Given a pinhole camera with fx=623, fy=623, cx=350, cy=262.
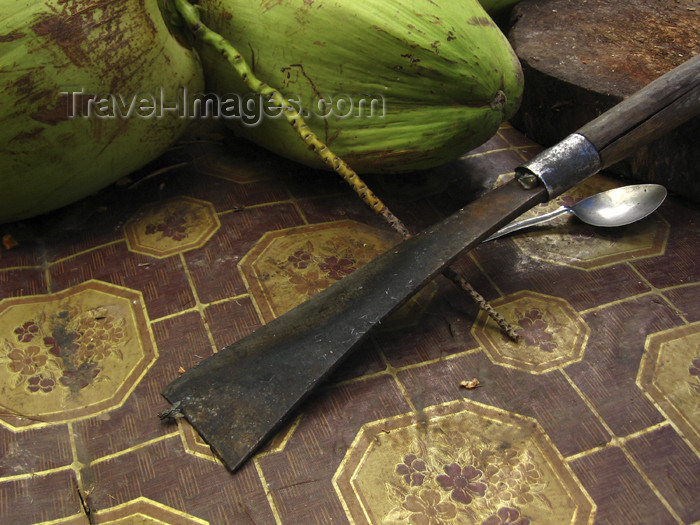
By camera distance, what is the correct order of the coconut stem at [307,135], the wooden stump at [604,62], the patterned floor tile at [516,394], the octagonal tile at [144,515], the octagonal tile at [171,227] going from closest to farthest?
1. the octagonal tile at [144,515]
2. the patterned floor tile at [516,394]
3. the coconut stem at [307,135]
4. the octagonal tile at [171,227]
5. the wooden stump at [604,62]

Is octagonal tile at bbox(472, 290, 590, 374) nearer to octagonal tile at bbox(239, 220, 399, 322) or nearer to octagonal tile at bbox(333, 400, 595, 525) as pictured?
octagonal tile at bbox(333, 400, 595, 525)

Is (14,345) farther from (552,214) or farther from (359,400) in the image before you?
(552,214)

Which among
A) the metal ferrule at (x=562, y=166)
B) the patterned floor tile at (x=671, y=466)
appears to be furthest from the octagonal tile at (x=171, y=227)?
the patterned floor tile at (x=671, y=466)

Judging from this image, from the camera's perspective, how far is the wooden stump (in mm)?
1279

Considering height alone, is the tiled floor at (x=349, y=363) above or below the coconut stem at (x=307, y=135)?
below

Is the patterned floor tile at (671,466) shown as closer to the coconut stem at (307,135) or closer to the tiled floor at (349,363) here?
the tiled floor at (349,363)

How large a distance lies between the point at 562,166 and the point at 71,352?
2.80ft

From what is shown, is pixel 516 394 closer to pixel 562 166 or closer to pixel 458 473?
pixel 458 473

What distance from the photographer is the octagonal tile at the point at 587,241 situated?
117cm

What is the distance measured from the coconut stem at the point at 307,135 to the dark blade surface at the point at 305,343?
0.07 m

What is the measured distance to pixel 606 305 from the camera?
1075 millimetres

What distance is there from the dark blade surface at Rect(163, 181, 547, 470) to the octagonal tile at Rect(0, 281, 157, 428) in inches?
4.8

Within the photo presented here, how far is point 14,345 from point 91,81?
1.48 feet

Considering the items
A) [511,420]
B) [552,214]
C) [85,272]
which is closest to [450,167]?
[552,214]
